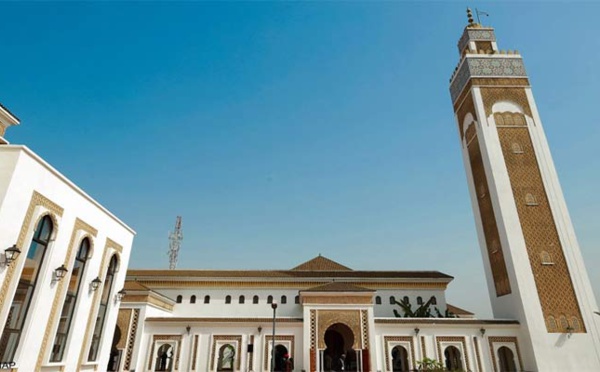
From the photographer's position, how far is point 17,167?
24.0 feet

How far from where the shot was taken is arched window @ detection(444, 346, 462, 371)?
17.3 m

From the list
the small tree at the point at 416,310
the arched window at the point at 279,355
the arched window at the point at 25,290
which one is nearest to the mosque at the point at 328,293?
the arched window at the point at 25,290

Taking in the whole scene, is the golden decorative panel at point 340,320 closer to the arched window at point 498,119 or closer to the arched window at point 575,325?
the arched window at point 575,325

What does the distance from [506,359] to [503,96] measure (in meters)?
15.1

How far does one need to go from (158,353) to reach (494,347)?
1638 cm

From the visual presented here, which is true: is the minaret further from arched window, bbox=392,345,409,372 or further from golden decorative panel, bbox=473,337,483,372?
arched window, bbox=392,345,409,372

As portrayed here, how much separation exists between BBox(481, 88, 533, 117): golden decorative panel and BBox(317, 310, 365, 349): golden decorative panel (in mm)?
14652

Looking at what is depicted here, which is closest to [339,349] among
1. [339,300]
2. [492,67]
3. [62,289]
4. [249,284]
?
[339,300]

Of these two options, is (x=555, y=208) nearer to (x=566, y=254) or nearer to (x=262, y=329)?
(x=566, y=254)

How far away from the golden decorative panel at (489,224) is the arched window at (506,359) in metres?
2.81

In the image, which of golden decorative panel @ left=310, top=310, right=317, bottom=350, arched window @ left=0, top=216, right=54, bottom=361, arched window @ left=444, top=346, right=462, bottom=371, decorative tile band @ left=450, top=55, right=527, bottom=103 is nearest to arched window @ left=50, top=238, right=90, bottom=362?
arched window @ left=0, top=216, right=54, bottom=361

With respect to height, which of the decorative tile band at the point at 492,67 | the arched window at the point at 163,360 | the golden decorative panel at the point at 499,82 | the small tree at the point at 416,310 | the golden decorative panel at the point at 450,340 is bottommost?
the arched window at the point at 163,360

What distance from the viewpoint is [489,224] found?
20.5m

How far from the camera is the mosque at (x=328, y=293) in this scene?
8172 mm
